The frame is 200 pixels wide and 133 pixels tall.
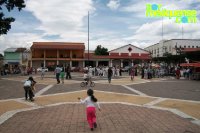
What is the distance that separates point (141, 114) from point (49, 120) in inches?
133

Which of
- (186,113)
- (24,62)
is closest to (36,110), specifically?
(186,113)

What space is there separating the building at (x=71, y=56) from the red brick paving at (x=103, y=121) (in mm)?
51939

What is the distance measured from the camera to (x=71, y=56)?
64.0 meters

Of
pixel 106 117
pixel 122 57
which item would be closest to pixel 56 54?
pixel 122 57

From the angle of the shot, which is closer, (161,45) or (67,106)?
(67,106)

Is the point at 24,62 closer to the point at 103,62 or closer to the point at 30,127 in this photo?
the point at 103,62

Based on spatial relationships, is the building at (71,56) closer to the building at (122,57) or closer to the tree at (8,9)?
the building at (122,57)

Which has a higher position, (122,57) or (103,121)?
(122,57)

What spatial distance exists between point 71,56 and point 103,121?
5502 cm

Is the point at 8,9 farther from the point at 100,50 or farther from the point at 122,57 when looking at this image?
the point at 100,50

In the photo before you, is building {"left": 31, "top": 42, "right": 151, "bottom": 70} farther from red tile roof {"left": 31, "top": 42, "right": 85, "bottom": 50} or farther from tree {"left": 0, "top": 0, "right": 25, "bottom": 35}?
tree {"left": 0, "top": 0, "right": 25, "bottom": 35}

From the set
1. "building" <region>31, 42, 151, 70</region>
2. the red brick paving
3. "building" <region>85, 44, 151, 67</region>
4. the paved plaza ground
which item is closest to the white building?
"building" <region>85, 44, 151, 67</region>

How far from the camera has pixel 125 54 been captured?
6669cm

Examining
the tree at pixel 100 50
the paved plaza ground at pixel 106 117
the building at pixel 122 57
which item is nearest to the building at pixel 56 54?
the building at pixel 122 57
